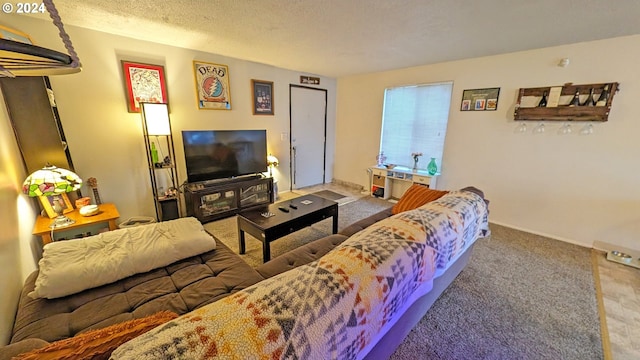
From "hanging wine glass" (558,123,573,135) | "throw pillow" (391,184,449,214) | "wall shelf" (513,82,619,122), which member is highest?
"wall shelf" (513,82,619,122)

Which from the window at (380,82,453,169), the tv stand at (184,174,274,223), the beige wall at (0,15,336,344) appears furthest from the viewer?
the window at (380,82,453,169)

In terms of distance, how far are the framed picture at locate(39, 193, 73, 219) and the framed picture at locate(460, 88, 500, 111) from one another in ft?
15.9

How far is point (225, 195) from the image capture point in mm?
3363

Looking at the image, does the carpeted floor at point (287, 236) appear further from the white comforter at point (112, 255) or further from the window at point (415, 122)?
the window at point (415, 122)

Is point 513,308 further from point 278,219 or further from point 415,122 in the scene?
point 415,122

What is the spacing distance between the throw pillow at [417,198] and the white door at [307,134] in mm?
2691

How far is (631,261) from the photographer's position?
2.42 metres

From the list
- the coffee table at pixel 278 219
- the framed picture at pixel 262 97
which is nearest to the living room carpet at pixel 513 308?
the coffee table at pixel 278 219

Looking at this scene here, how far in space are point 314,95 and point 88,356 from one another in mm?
4550

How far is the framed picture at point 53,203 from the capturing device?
7.00 ft

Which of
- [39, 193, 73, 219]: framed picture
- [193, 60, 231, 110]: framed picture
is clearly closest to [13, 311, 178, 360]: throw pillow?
[39, 193, 73, 219]: framed picture

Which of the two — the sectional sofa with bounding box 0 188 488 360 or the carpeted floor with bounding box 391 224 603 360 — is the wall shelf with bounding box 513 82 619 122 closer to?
the carpeted floor with bounding box 391 224 603 360

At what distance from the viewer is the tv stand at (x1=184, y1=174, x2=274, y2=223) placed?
3109mm

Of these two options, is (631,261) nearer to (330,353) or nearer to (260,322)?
(330,353)
